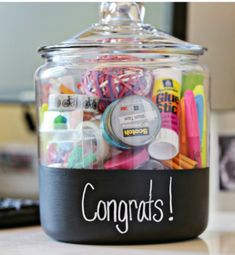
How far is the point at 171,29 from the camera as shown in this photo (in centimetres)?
106

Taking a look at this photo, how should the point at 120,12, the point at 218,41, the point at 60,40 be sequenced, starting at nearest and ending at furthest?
1. the point at 120,12
2. the point at 218,41
3. the point at 60,40

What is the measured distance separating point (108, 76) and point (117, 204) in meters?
0.13

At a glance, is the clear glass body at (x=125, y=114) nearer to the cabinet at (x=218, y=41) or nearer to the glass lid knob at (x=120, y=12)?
the glass lid knob at (x=120, y=12)

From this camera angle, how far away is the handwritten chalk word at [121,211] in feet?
2.31

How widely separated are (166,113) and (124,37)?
105 millimetres

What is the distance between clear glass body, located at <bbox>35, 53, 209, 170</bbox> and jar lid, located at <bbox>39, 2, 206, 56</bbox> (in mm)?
11

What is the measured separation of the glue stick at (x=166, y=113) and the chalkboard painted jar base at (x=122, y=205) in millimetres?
22

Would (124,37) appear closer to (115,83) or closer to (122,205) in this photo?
(115,83)

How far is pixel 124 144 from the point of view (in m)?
0.70

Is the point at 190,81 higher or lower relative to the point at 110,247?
higher

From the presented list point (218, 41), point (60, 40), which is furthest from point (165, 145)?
point (60, 40)

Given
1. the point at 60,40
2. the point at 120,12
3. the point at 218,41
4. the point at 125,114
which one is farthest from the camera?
the point at 60,40

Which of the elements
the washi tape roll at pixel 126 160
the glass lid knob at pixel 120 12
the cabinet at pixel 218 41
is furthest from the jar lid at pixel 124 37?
the cabinet at pixel 218 41

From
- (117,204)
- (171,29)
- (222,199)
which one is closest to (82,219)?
(117,204)
